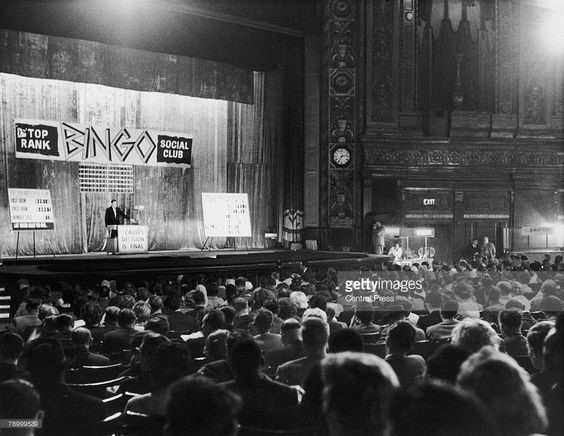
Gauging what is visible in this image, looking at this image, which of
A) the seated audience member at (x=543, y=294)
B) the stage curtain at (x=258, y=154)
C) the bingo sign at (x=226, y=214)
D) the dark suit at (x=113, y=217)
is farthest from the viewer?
the stage curtain at (x=258, y=154)

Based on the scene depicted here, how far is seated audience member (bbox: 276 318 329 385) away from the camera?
3830 millimetres

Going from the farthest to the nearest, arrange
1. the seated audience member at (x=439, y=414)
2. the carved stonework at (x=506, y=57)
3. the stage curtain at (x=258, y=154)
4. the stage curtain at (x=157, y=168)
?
the stage curtain at (x=258, y=154), the carved stonework at (x=506, y=57), the stage curtain at (x=157, y=168), the seated audience member at (x=439, y=414)

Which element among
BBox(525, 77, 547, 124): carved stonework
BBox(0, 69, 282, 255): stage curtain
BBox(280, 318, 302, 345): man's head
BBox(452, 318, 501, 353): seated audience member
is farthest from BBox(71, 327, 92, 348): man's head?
BBox(525, 77, 547, 124): carved stonework

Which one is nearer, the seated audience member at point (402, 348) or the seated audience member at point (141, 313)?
the seated audience member at point (402, 348)

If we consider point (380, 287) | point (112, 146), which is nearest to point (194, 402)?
point (380, 287)

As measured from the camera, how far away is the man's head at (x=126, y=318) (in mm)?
5031

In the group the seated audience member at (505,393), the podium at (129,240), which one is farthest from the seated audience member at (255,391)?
the podium at (129,240)

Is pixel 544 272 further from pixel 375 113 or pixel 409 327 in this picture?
pixel 375 113

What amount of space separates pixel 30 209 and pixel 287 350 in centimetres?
1118

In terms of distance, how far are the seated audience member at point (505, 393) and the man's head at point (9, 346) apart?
2.68 m

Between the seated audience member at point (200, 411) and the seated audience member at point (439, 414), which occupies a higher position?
the seated audience member at point (439, 414)

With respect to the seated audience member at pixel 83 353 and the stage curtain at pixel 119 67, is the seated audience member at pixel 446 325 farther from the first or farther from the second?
the stage curtain at pixel 119 67

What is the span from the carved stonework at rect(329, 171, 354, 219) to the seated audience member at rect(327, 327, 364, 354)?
1391cm

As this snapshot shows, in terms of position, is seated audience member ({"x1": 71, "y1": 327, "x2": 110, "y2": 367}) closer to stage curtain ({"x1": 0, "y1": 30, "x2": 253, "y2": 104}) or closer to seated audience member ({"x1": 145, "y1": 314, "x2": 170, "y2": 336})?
seated audience member ({"x1": 145, "y1": 314, "x2": 170, "y2": 336})
